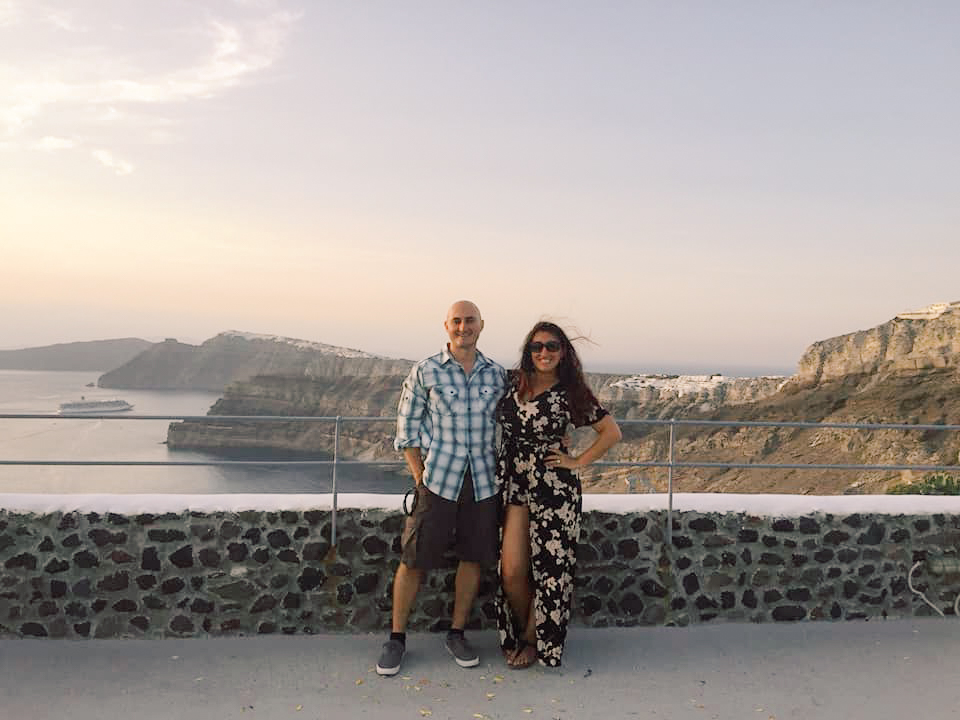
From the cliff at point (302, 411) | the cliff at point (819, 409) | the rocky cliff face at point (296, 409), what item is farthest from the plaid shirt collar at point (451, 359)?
the rocky cliff face at point (296, 409)

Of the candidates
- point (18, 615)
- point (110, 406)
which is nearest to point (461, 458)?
point (18, 615)

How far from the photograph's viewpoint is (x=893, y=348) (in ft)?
109

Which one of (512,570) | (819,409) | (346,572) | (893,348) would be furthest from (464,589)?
(893,348)

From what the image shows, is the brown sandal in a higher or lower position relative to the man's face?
lower

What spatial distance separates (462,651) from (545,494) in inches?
28.6

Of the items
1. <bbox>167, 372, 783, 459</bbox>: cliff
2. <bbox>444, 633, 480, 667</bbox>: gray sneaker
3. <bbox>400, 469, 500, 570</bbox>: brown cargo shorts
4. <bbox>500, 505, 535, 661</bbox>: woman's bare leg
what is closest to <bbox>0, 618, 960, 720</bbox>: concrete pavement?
<bbox>444, 633, 480, 667</bbox>: gray sneaker

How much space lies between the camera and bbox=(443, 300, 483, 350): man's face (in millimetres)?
3191

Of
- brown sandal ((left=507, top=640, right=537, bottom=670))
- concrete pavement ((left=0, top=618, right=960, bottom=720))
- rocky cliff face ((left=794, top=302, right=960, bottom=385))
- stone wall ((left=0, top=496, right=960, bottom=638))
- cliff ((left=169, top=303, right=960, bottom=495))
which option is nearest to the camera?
concrete pavement ((left=0, top=618, right=960, bottom=720))

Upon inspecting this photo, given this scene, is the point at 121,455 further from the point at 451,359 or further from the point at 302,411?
the point at 451,359

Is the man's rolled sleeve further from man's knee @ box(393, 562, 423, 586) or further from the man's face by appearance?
man's knee @ box(393, 562, 423, 586)

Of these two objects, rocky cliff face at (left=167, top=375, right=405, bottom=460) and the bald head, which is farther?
rocky cliff face at (left=167, top=375, right=405, bottom=460)

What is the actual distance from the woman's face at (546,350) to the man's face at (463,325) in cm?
24

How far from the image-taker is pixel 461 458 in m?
3.15

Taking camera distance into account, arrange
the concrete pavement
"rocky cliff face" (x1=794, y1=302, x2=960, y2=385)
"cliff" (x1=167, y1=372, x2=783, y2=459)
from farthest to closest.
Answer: "cliff" (x1=167, y1=372, x2=783, y2=459) < "rocky cliff face" (x1=794, y1=302, x2=960, y2=385) < the concrete pavement
